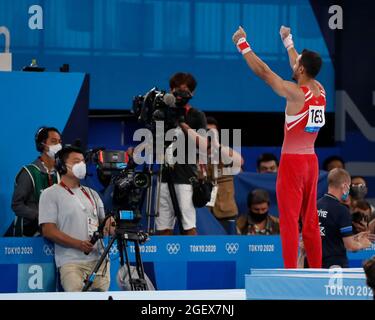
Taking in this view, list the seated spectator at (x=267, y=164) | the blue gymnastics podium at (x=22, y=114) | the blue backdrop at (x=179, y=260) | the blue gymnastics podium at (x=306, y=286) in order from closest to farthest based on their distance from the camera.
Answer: the blue gymnastics podium at (x=306, y=286)
the blue backdrop at (x=179, y=260)
the blue gymnastics podium at (x=22, y=114)
the seated spectator at (x=267, y=164)

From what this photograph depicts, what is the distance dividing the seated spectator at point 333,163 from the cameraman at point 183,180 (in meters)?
2.82

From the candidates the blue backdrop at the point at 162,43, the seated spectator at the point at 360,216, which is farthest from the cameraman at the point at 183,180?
the blue backdrop at the point at 162,43

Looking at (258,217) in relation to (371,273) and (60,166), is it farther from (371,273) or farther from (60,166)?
(371,273)

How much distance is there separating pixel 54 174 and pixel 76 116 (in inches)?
39.4

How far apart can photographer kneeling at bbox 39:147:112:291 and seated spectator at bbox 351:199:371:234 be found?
2816 mm

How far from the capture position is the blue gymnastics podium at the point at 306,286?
→ 591 cm

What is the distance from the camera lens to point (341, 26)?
12.7m

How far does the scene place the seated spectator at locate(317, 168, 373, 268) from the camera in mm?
8289

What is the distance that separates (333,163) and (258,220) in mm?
1978

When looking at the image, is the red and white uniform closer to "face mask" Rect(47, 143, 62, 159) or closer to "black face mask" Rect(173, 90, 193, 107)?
"black face mask" Rect(173, 90, 193, 107)

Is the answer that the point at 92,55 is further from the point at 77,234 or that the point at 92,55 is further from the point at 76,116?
the point at 77,234

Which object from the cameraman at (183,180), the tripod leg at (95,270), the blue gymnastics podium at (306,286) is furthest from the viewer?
the cameraman at (183,180)

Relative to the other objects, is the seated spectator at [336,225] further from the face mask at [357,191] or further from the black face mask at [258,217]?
the face mask at [357,191]

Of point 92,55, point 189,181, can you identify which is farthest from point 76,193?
point 92,55
